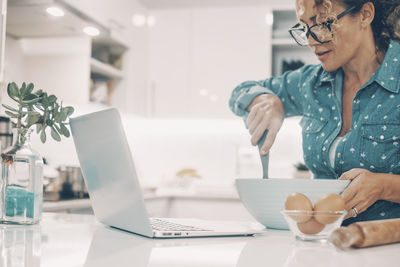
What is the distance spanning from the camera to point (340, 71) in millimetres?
1346

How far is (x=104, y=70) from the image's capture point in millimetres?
2986

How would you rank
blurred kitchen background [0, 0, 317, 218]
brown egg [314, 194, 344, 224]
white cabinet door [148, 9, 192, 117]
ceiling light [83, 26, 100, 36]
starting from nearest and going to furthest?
brown egg [314, 194, 344, 224], ceiling light [83, 26, 100, 36], blurred kitchen background [0, 0, 317, 218], white cabinet door [148, 9, 192, 117]

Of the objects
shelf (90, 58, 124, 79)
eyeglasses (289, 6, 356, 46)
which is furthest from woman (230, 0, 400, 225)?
shelf (90, 58, 124, 79)

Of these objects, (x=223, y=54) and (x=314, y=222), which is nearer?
(x=314, y=222)

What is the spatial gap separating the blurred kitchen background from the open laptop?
74.7 inches

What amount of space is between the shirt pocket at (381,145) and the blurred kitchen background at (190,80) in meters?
1.82

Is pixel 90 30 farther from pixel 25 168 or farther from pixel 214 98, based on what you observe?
pixel 25 168

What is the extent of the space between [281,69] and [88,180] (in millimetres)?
2639

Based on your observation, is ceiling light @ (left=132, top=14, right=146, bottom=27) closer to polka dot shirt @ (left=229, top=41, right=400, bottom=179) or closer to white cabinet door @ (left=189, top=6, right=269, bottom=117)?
white cabinet door @ (left=189, top=6, right=269, bottom=117)

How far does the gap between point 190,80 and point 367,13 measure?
2.26 meters

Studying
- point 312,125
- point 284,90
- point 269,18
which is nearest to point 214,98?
point 269,18

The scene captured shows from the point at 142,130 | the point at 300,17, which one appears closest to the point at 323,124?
the point at 300,17

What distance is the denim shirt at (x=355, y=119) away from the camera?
120 centimetres

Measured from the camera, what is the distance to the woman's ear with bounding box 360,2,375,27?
1260mm
